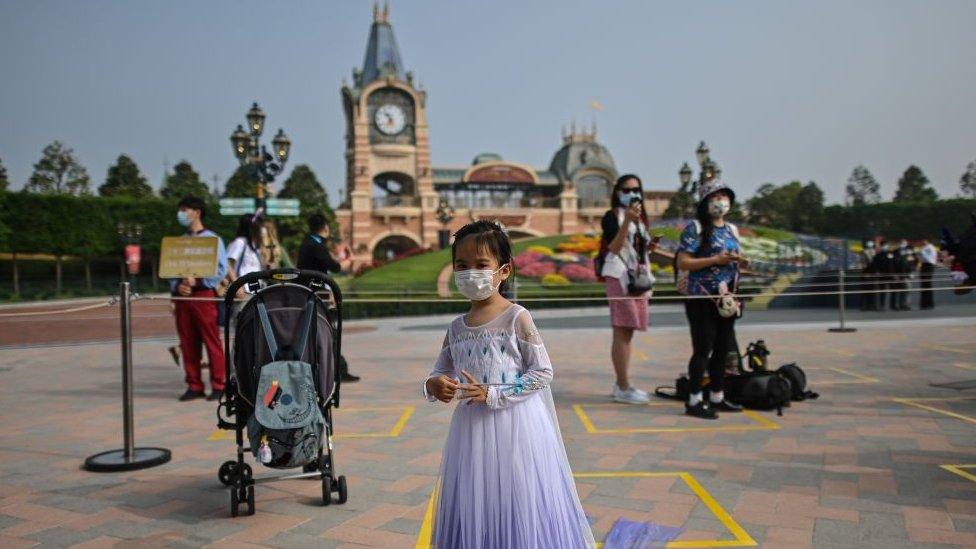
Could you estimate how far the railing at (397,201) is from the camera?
5253 cm

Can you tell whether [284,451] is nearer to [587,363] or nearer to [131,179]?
[587,363]

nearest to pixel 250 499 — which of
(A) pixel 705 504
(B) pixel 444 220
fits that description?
(A) pixel 705 504

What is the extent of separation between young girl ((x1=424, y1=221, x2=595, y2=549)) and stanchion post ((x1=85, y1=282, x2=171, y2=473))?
3.01 meters

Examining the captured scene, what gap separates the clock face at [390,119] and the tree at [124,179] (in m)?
24.4

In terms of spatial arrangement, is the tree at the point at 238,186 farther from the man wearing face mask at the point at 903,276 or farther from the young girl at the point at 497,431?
the young girl at the point at 497,431

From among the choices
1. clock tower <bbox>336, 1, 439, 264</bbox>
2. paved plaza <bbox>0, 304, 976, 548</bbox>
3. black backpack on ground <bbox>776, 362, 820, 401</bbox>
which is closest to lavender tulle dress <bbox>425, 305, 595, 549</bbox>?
paved plaza <bbox>0, 304, 976, 548</bbox>

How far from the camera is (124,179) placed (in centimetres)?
6075

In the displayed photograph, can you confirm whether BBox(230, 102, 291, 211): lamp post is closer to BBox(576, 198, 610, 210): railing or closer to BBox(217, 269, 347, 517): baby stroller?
BBox(217, 269, 347, 517): baby stroller

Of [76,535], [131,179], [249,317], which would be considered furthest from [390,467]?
[131,179]

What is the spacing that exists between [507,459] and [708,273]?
3679 mm

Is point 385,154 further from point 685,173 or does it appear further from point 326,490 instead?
point 326,490

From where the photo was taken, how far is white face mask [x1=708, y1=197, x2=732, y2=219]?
535cm

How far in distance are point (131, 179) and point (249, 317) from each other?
6732cm

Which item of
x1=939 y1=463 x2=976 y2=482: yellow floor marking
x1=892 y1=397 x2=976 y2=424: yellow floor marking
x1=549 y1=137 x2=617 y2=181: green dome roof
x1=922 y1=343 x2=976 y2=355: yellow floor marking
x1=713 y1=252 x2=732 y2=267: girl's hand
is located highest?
x1=549 y1=137 x2=617 y2=181: green dome roof
